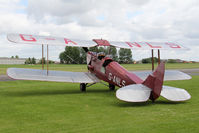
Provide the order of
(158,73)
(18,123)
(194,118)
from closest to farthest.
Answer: (18,123), (194,118), (158,73)

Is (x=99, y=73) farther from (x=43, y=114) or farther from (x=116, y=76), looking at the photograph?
(x=43, y=114)

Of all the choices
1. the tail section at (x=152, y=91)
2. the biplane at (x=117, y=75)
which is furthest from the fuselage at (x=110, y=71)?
the tail section at (x=152, y=91)

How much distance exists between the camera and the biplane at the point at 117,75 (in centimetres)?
629

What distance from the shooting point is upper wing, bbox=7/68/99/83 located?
8.67 meters

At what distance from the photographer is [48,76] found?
30.9ft

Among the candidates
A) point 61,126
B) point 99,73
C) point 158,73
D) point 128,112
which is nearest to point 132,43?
point 99,73

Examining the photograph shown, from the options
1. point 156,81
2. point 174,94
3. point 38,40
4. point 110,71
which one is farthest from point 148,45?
point 38,40

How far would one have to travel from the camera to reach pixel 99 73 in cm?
1033

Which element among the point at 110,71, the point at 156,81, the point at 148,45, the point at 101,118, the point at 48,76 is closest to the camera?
the point at 101,118

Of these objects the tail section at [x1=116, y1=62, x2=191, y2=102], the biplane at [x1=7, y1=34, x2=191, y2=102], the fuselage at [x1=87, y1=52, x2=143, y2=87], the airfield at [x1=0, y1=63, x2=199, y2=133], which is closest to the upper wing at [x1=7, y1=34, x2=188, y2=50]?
the biplane at [x1=7, y1=34, x2=191, y2=102]

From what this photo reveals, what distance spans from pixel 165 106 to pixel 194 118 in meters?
1.41

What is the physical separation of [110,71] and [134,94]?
10.1ft

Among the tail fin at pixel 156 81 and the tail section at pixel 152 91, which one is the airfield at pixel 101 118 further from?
the tail fin at pixel 156 81

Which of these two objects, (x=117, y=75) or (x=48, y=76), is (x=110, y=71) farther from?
(x=48, y=76)
